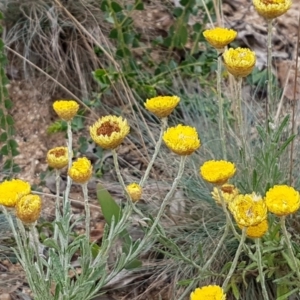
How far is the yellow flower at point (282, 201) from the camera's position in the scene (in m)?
1.31

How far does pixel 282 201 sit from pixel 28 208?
18.9 inches

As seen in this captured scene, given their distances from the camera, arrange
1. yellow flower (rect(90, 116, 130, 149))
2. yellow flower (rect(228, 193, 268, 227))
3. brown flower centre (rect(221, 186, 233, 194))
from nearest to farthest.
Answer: yellow flower (rect(228, 193, 268, 227)) < yellow flower (rect(90, 116, 130, 149)) < brown flower centre (rect(221, 186, 233, 194))

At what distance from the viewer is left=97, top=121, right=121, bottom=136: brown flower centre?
4.61 feet

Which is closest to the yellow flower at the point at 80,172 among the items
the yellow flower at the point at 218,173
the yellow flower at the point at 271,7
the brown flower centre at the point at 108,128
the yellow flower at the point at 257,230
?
the brown flower centre at the point at 108,128

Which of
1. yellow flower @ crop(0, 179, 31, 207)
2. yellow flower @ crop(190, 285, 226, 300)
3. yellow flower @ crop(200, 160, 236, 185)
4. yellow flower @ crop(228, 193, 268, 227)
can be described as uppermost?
yellow flower @ crop(228, 193, 268, 227)

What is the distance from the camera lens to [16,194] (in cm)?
142

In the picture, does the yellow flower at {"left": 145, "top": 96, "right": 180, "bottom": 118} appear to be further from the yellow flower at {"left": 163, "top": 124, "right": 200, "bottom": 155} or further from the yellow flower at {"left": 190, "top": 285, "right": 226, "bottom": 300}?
the yellow flower at {"left": 190, "top": 285, "right": 226, "bottom": 300}

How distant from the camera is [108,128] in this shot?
1417 mm

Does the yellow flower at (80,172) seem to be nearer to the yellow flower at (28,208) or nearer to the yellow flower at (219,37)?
the yellow flower at (28,208)

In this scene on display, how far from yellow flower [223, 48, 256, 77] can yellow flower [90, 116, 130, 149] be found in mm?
265

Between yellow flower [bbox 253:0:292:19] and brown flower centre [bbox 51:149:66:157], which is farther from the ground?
yellow flower [bbox 253:0:292:19]

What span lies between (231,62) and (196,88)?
1.30 meters

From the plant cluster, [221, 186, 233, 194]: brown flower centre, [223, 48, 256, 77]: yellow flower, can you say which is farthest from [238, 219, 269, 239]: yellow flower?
[223, 48, 256, 77]: yellow flower

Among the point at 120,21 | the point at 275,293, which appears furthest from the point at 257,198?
the point at 120,21
